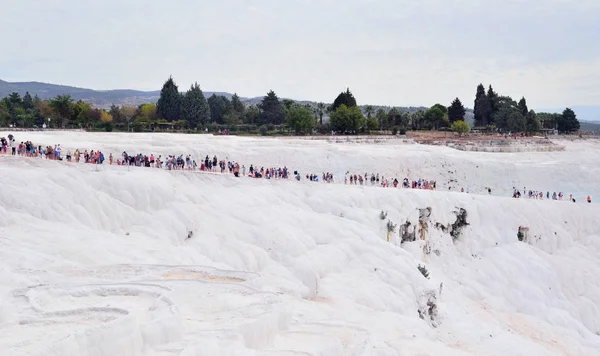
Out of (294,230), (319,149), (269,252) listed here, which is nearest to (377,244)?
(294,230)

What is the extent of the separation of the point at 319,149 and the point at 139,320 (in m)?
38.7

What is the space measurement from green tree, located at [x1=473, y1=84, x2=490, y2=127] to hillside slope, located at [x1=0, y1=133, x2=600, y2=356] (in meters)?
66.7

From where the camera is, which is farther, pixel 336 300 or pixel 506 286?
pixel 506 286

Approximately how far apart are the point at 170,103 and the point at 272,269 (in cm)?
6621

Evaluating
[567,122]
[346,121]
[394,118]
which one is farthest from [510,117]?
[346,121]

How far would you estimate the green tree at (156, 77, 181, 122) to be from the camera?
82.0 metres

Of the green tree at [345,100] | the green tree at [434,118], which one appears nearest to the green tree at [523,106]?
the green tree at [434,118]

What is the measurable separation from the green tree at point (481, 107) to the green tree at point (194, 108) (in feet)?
166

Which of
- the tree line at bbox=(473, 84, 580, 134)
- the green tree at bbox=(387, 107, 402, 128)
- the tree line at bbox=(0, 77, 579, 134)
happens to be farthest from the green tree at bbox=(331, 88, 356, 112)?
the tree line at bbox=(473, 84, 580, 134)

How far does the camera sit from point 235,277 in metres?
14.8

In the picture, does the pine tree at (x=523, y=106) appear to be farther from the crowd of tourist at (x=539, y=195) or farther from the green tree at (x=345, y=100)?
the crowd of tourist at (x=539, y=195)

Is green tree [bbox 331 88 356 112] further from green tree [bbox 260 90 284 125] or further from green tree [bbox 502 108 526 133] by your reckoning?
green tree [bbox 502 108 526 133]

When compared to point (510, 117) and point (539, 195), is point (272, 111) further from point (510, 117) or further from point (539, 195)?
point (539, 195)

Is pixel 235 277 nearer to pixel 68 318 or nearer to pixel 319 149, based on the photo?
pixel 68 318
